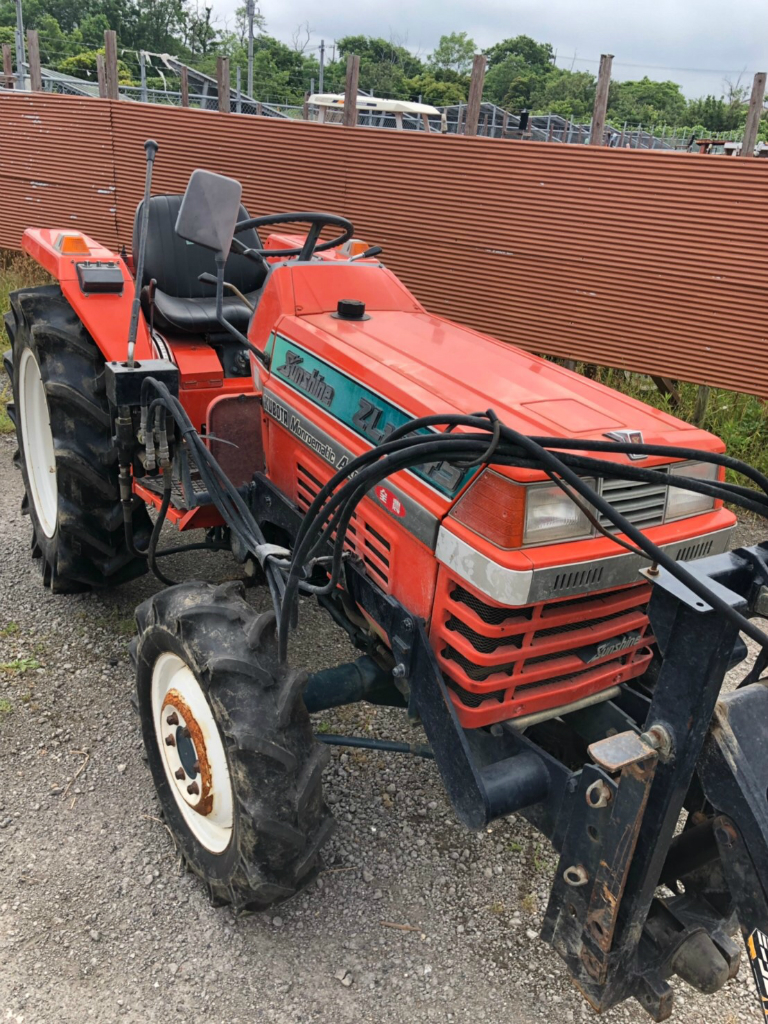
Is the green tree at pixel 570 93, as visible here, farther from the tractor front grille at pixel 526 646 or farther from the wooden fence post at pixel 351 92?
the tractor front grille at pixel 526 646

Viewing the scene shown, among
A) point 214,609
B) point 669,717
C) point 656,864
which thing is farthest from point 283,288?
point 656,864

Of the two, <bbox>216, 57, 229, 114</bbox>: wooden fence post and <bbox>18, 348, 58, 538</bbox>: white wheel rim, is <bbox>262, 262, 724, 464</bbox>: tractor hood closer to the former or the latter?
<bbox>18, 348, 58, 538</bbox>: white wheel rim

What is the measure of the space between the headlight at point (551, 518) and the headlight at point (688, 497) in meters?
0.27

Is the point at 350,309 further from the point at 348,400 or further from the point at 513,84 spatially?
the point at 513,84

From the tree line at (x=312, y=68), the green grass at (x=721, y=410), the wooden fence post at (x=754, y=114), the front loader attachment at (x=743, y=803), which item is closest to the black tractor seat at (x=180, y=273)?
the green grass at (x=721, y=410)

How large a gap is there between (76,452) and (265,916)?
5.51ft

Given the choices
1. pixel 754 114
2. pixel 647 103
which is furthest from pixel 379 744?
pixel 647 103

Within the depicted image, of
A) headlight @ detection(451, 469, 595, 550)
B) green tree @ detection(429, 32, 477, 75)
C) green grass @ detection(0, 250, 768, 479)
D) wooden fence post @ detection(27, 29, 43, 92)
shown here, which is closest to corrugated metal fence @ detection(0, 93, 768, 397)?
green grass @ detection(0, 250, 768, 479)

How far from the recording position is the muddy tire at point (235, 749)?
1782 mm

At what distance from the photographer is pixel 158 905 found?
82.6 inches

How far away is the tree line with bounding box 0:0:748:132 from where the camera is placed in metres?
48.5

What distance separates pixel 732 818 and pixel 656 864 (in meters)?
0.17

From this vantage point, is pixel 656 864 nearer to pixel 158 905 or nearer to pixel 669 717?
pixel 669 717

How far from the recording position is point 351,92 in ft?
21.7
